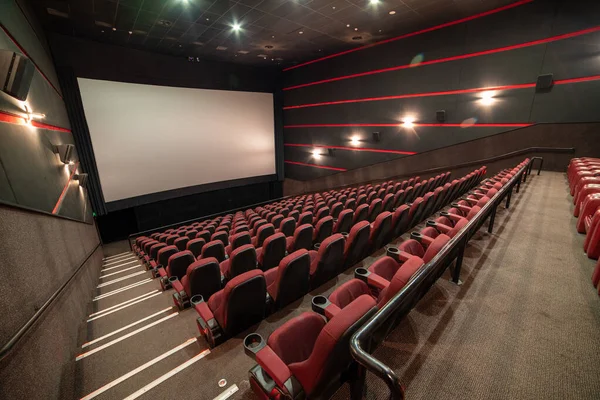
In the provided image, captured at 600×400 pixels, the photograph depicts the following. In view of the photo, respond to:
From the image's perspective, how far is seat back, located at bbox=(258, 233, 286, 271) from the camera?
7.77 feet

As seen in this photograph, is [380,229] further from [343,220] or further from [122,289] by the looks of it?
[122,289]

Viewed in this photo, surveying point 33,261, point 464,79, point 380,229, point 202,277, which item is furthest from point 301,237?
point 464,79

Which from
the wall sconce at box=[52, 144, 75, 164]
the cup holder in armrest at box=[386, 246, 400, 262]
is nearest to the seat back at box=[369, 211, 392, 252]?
the cup holder in armrest at box=[386, 246, 400, 262]

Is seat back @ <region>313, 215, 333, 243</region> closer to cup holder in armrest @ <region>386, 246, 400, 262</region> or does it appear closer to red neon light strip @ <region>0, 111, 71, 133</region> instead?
cup holder in armrest @ <region>386, 246, 400, 262</region>

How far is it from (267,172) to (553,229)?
359 inches

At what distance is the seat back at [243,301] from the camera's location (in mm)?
1444

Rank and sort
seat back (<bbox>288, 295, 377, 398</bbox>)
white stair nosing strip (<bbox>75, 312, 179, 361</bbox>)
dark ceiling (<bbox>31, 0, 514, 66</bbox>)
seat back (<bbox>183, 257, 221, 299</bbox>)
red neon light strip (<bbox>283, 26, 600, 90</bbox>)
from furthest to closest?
dark ceiling (<bbox>31, 0, 514, 66</bbox>) < red neon light strip (<bbox>283, 26, 600, 90</bbox>) < seat back (<bbox>183, 257, 221, 299</bbox>) < white stair nosing strip (<bbox>75, 312, 179, 361</bbox>) < seat back (<bbox>288, 295, 377, 398</bbox>)

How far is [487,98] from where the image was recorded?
A: 575 centimetres

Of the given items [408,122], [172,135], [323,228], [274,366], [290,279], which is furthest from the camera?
[172,135]

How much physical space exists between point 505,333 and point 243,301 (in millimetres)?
1454

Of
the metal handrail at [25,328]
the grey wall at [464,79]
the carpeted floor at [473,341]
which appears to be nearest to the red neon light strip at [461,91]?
the grey wall at [464,79]

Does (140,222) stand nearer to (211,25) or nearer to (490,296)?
(211,25)

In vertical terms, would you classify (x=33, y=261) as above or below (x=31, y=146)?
below

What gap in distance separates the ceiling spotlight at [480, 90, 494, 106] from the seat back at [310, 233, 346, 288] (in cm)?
603
